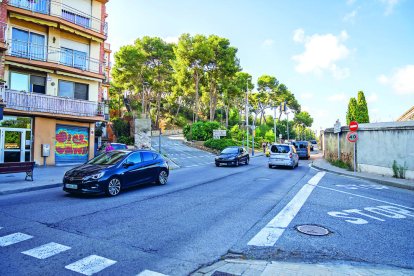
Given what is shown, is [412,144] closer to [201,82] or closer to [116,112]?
[201,82]

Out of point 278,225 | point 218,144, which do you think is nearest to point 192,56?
point 218,144

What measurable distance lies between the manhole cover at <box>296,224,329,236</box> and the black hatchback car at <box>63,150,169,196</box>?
6061mm

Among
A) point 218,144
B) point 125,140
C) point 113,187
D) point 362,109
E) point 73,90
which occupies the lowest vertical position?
point 113,187

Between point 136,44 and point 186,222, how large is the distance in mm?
44903

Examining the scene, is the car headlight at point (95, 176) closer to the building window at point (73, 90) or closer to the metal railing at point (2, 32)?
the metal railing at point (2, 32)

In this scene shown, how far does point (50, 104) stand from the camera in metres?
18.5

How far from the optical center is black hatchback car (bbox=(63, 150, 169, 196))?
28.8 feet

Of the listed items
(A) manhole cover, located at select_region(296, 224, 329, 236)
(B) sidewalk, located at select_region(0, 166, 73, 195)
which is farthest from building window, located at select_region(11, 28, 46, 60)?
(A) manhole cover, located at select_region(296, 224, 329, 236)

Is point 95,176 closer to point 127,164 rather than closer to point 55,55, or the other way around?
point 127,164

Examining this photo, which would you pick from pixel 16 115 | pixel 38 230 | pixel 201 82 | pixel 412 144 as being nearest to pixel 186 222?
pixel 38 230

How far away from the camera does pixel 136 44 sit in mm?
46125

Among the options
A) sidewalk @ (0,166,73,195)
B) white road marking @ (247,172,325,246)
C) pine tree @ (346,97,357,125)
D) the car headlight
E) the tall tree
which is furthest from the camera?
the tall tree

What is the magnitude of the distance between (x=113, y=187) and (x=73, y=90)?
14.4 m

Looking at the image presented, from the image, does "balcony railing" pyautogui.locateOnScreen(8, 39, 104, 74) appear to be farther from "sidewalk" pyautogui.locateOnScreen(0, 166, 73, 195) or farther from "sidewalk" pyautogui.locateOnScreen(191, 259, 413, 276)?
"sidewalk" pyautogui.locateOnScreen(191, 259, 413, 276)
